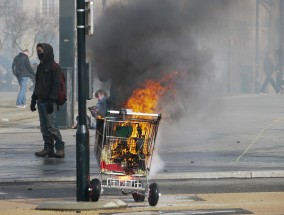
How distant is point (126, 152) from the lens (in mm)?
11641

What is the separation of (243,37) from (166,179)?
59.4 meters

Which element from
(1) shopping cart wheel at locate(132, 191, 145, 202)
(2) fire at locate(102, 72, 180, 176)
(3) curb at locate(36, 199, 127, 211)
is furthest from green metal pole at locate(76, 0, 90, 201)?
(1) shopping cart wheel at locate(132, 191, 145, 202)

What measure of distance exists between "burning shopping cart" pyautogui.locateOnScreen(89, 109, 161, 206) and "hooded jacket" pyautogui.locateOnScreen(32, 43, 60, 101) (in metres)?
5.30

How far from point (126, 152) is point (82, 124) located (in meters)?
0.59

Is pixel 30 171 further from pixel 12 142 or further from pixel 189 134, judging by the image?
pixel 189 134

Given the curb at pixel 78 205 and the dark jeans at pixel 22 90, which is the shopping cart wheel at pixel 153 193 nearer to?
the curb at pixel 78 205

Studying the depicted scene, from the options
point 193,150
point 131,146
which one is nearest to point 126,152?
point 131,146

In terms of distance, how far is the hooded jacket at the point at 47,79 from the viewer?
664 inches

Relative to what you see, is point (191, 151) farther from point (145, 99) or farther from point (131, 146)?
point (131, 146)

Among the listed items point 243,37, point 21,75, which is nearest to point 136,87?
point 21,75

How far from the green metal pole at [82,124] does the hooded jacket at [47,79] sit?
5.04 meters

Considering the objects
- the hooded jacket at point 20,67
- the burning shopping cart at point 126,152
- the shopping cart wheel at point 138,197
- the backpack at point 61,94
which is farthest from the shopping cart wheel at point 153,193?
the hooded jacket at point 20,67

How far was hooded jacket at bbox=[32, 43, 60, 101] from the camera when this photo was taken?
16859 millimetres

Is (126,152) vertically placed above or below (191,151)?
above
